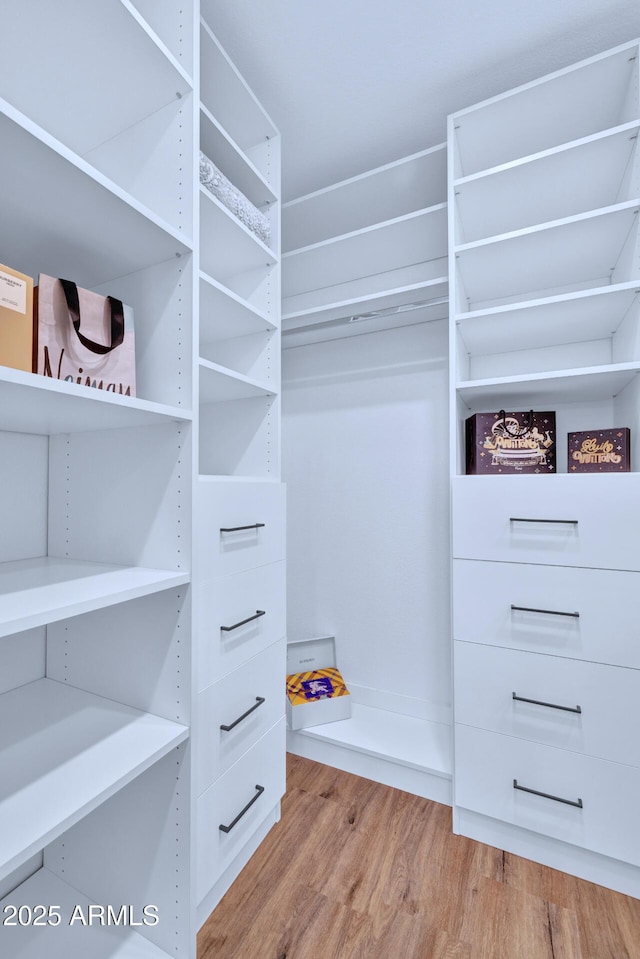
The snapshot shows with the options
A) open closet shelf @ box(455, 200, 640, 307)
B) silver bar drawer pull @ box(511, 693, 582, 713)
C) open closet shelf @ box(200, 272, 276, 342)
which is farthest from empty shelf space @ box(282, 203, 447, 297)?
silver bar drawer pull @ box(511, 693, 582, 713)

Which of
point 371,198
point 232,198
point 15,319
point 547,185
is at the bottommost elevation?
point 15,319

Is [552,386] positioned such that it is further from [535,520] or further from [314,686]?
[314,686]

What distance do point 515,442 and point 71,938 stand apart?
1797 mm

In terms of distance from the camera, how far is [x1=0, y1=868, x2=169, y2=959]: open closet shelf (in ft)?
3.15

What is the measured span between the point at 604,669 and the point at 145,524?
4.40 ft

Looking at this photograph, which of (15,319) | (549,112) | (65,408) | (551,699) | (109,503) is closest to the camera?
(15,319)

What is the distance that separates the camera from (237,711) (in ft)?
3.95

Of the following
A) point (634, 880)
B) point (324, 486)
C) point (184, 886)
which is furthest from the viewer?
point (324, 486)

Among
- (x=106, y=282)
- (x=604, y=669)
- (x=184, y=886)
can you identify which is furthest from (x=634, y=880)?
(x=106, y=282)

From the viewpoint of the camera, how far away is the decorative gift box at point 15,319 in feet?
2.30

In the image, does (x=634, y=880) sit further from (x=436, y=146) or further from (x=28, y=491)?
(x=436, y=146)

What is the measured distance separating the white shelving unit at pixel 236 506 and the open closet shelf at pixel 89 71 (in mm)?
223

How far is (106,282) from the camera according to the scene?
1.15 m

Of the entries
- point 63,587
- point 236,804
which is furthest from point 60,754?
point 236,804
